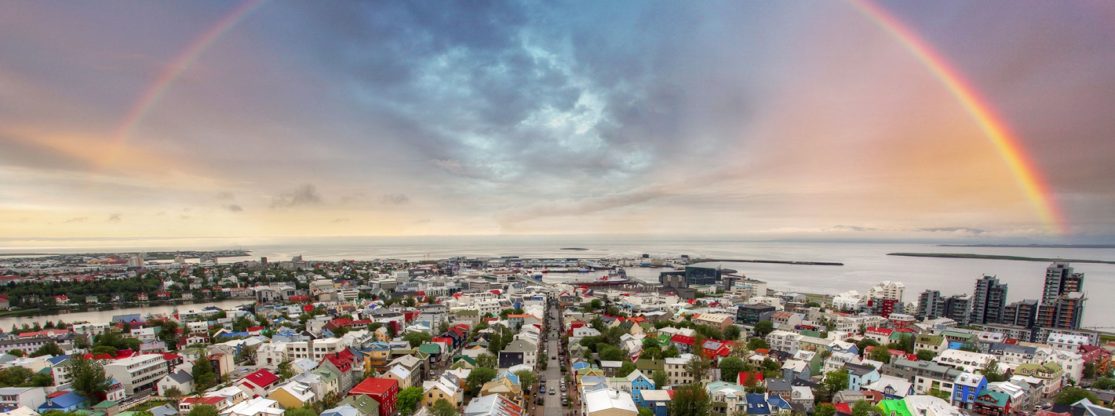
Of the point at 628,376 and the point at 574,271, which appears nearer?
the point at 628,376

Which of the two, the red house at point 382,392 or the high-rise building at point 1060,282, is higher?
the high-rise building at point 1060,282

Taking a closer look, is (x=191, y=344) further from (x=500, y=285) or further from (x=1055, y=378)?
(x=1055, y=378)

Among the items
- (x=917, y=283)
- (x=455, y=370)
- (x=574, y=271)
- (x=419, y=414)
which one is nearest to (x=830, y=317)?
(x=455, y=370)

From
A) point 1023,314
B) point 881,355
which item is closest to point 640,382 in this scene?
point 881,355

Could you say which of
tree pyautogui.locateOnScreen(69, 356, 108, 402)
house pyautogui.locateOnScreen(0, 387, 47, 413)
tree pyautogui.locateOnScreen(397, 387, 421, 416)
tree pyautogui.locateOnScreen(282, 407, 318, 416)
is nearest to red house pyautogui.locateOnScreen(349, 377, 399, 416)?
tree pyautogui.locateOnScreen(397, 387, 421, 416)

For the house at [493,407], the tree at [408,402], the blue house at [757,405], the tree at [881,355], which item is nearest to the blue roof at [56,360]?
the tree at [408,402]

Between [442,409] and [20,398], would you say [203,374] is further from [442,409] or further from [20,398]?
[442,409]

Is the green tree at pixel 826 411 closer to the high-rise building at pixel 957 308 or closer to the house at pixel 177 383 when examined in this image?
the house at pixel 177 383
